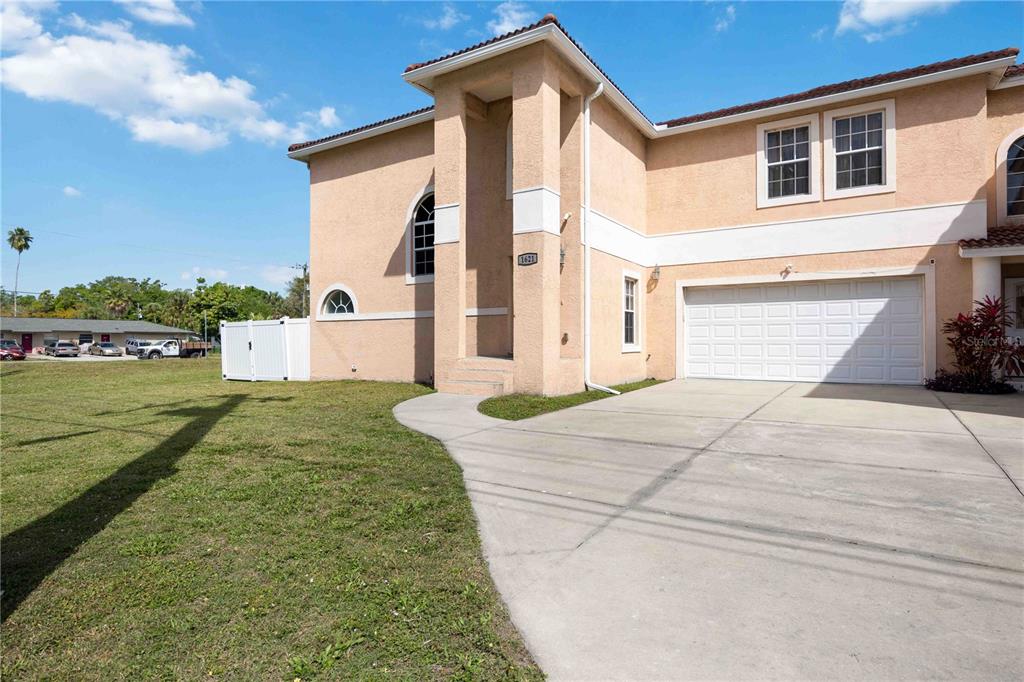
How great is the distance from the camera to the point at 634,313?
13.6 meters

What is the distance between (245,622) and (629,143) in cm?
1298

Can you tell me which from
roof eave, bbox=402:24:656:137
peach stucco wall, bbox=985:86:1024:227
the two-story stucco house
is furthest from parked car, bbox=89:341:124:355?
peach stucco wall, bbox=985:86:1024:227

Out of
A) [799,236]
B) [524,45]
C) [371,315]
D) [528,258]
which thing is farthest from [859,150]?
[371,315]

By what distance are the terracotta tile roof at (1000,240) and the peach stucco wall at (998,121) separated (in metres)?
0.67

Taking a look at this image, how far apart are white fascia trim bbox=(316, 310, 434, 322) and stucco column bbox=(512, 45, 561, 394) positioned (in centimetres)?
387

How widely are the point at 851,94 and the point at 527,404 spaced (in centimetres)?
966

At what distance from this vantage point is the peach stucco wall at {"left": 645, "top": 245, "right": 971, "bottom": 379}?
1095cm

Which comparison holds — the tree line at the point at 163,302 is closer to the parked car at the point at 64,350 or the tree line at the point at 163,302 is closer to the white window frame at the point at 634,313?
the parked car at the point at 64,350

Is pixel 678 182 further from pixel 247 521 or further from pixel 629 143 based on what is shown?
pixel 247 521

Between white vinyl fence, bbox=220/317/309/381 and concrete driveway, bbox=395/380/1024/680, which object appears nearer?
concrete driveway, bbox=395/380/1024/680

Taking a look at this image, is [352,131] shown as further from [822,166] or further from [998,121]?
[998,121]

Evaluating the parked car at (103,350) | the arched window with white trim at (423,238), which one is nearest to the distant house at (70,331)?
the parked car at (103,350)

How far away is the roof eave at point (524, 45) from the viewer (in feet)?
31.8

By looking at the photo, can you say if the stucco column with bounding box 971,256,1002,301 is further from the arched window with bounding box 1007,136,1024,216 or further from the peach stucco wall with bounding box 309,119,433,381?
the peach stucco wall with bounding box 309,119,433,381
